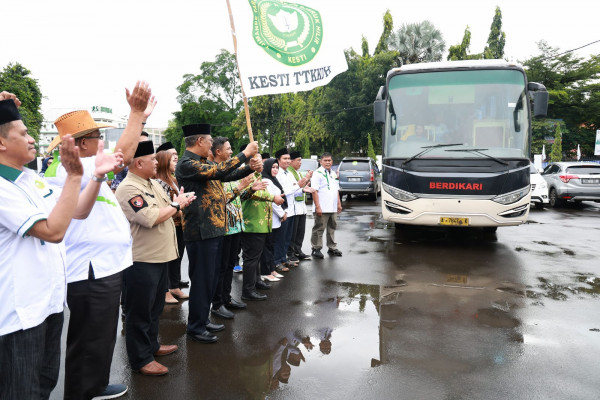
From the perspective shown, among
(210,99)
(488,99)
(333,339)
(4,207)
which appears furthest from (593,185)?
(210,99)

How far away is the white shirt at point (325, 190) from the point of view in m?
7.70

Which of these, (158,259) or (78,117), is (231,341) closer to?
(158,259)

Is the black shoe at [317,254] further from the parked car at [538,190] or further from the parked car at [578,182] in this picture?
the parked car at [578,182]

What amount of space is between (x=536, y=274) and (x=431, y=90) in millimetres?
3644

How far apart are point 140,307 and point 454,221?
5.75m

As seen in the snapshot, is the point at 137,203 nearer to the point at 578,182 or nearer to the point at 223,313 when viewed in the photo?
the point at 223,313

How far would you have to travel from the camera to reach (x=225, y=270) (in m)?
4.83

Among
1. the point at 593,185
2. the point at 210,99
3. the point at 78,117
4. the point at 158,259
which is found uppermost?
the point at 210,99

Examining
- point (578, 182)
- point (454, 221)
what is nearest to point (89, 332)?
point (454, 221)

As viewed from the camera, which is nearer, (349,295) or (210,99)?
(349,295)

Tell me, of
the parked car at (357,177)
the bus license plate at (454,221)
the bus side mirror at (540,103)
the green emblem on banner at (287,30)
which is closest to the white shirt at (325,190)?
the bus license plate at (454,221)

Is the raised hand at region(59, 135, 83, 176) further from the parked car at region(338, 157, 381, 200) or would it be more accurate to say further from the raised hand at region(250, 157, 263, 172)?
the parked car at region(338, 157, 381, 200)

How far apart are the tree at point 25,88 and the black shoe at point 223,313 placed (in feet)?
99.9

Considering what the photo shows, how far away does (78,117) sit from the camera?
2705mm
